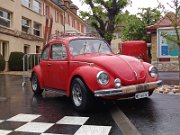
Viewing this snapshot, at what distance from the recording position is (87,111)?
7.84 metres

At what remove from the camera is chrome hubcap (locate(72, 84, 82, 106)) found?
8086 millimetres

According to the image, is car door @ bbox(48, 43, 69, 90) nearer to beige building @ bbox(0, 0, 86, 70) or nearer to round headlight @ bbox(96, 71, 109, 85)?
round headlight @ bbox(96, 71, 109, 85)

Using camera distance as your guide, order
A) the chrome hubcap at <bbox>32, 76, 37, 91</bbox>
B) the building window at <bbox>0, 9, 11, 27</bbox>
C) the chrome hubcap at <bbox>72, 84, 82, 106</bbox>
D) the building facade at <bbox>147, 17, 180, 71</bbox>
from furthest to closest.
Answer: the building window at <bbox>0, 9, 11, 27</bbox> < the building facade at <bbox>147, 17, 180, 71</bbox> < the chrome hubcap at <bbox>32, 76, 37, 91</bbox> < the chrome hubcap at <bbox>72, 84, 82, 106</bbox>

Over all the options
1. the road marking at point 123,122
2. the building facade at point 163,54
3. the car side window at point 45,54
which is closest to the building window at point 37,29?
the building facade at point 163,54

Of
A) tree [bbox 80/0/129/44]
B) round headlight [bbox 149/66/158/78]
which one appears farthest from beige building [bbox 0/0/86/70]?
round headlight [bbox 149/66/158/78]

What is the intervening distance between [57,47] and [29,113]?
242 cm

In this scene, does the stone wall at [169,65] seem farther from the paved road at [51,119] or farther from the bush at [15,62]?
the paved road at [51,119]

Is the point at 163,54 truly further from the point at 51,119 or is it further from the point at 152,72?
the point at 51,119

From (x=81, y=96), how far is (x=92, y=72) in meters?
0.62

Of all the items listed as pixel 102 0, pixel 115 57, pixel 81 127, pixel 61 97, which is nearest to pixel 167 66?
pixel 102 0

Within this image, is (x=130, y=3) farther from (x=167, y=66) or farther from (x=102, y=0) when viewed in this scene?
(x=167, y=66)

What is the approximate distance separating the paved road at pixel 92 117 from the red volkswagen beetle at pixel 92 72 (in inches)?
14.8

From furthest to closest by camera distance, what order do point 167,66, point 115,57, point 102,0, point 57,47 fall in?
1. point 102,0
2. point 167,66
3. point 57,47
4. point 115,57

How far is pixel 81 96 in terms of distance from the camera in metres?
7.96
